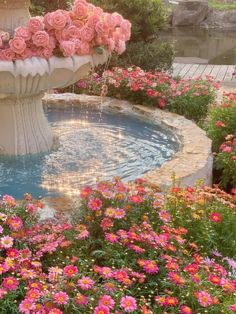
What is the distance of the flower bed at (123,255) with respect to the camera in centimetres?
267

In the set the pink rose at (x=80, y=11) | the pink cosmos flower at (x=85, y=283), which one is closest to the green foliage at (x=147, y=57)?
the pink rose at (x=80, y=11)

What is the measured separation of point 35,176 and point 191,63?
931 centimetres

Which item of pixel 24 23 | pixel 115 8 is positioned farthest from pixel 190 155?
pixel 115 8

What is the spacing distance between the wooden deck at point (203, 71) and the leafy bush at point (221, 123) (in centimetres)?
529

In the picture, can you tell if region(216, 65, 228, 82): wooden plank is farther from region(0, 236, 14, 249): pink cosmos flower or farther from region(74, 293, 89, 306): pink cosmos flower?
region(74, 293, 89, 306): pink cosmos flower

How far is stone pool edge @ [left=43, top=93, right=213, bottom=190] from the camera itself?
447 centimetres

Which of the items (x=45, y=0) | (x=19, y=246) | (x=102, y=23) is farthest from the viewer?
(x=45, y=0)

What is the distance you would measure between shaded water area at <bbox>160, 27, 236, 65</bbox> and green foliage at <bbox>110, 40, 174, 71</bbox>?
288cm

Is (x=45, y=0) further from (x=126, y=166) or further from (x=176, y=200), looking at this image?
(x=176, y=200)

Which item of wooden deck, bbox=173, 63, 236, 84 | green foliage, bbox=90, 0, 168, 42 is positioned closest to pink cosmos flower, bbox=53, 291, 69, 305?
green foliage, bbox=90, 0, 168, 42

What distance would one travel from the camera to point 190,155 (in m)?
4.96

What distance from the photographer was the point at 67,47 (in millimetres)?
4555

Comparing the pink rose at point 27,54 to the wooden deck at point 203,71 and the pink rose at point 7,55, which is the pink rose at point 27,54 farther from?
the wooden deck at point 203,71

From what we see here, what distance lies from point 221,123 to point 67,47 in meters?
1.97
